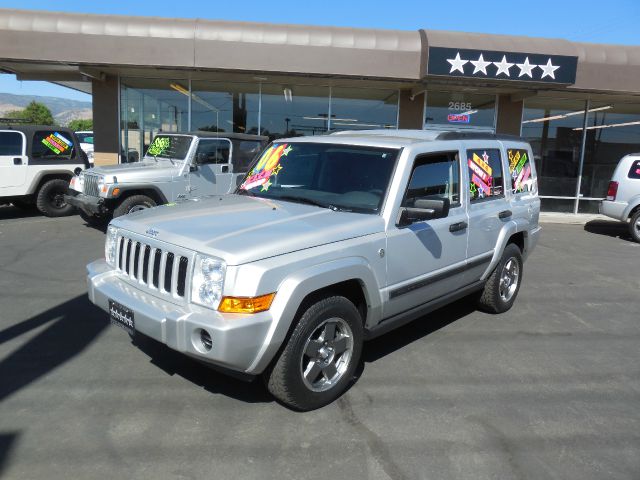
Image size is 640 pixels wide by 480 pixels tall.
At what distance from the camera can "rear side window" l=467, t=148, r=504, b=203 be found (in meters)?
4.85

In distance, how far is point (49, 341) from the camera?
4480 mm

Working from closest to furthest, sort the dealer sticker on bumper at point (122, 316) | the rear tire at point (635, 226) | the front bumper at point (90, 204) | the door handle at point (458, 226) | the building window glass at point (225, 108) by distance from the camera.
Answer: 1. the dealer sticker on bumper at point (122, 316)
2. the door handle at point (458, 226)
3. the front bumper at point (90, 204)
4. the rear tire at point (635, 226)
5. the building window glass at point (225, 108)

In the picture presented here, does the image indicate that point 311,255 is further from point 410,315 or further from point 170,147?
point 170,147

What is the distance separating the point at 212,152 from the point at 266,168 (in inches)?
196

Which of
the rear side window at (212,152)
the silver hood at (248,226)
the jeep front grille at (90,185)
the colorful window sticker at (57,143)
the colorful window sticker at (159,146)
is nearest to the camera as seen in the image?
the silver hood at (248,226)

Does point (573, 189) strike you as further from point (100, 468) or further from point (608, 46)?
point (100, 468)

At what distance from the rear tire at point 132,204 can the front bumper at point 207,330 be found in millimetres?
5801

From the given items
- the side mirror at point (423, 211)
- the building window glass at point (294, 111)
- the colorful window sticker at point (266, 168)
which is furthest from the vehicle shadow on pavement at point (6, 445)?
the building window glass at point (294, 111)

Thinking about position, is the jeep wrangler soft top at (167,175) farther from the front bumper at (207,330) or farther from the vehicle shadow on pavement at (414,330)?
the front bumper at (207,330)

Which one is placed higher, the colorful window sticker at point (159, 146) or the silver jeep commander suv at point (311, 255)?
the colorful window sticker at point (159, 146)

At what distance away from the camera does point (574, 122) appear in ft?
49.0

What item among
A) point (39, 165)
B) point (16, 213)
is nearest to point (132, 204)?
point (39, 165)

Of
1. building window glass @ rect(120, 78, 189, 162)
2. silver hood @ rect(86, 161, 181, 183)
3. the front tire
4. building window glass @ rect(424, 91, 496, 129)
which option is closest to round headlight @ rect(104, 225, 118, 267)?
the front tire

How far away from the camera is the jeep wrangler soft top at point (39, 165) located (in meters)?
10.2
